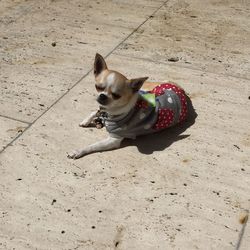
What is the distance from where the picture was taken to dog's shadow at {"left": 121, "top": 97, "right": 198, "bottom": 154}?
A: 196 inches

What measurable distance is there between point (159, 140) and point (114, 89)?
0.97 metres

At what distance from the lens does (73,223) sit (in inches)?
161

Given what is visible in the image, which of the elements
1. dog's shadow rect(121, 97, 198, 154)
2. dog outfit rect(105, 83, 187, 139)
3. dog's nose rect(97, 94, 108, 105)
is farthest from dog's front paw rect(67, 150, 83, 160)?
dog's nose rect(97, 94, 108, 105)

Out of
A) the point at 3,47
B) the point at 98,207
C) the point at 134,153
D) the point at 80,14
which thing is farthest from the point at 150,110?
the point at 80,14

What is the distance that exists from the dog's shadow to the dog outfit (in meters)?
0.14

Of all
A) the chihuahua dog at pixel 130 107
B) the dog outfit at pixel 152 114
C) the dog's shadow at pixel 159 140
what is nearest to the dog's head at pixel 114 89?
the chihuahua dog at pixel 130 107

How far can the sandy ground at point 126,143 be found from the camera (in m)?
4.06

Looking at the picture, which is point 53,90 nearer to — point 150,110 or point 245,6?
point 150,110

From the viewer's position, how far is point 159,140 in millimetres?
5094

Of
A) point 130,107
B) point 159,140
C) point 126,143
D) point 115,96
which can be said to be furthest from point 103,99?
point 159,140

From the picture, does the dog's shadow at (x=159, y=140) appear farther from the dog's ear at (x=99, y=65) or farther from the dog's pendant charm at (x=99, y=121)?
the dog's ear at (x=99, y=65)

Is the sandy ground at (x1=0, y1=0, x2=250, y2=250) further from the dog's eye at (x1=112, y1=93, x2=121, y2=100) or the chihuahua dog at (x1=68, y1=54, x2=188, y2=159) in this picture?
the dog's eye at (x1=112, y1=93, x2=121, y2=100)

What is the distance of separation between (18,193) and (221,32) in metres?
4.58

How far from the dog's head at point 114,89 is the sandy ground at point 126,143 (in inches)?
22.5
